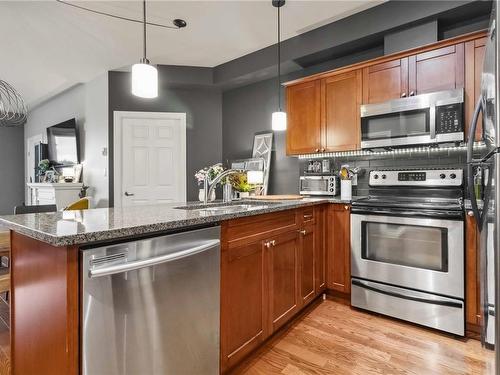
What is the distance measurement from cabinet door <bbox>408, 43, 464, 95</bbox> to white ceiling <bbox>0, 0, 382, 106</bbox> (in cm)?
72

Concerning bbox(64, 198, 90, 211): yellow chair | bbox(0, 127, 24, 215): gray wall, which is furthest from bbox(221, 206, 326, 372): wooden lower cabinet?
bbox(0, 127, 24, 215): gray wall

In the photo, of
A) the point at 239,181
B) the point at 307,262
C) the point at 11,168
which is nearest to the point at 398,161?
the point at 307,262

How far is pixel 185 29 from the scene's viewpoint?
320 cm

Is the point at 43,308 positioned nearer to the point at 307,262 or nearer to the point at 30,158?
the point at 307,262

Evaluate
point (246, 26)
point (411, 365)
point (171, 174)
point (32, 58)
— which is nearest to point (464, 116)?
point (411, 365)

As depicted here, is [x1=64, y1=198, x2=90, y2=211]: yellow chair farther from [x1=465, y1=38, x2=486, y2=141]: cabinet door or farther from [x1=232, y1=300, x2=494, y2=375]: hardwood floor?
[x1=465, y1=38, x2=486, y2=141]: cabinet door

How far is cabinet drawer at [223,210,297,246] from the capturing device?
5.40 feet

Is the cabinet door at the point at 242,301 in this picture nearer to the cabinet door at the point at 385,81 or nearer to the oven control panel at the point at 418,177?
the oven control panel at the point at 418,177

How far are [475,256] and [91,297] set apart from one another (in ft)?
7.81

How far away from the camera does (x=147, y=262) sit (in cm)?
116

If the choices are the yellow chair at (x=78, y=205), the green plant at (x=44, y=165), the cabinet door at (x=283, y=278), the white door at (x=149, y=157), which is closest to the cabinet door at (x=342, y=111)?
the cabinet door at (x=283, y=278)

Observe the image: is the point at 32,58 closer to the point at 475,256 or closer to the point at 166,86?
the point at 166,86

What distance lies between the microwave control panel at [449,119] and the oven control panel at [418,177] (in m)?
0.35

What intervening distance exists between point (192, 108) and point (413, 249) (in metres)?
3.48
